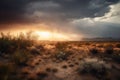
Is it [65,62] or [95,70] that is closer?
[95,70]

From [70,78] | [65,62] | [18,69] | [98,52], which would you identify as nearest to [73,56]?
[65,62]

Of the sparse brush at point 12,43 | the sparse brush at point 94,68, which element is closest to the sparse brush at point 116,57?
the sparse brush at point 94,68

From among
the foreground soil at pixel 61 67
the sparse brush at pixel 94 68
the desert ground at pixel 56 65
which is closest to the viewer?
the foreground soil at pixel 61 67

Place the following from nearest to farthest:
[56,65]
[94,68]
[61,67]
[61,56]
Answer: [94,68]
[61,67]
[56,65]
[61,56]

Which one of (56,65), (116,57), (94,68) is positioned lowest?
(94,68)

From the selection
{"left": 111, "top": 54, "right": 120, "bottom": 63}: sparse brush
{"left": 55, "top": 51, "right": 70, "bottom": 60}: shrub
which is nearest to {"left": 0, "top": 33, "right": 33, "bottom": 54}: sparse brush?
{"left": 55, "top": 51, "right": 70, "bottom": 60}: shrub

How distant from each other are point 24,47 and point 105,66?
8680 millimetres

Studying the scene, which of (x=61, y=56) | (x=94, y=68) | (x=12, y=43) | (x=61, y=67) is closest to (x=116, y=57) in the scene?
(x=94, y=68)

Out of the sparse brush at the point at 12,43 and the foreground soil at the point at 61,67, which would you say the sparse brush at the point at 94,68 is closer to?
the foreground soil at the point at 61,67

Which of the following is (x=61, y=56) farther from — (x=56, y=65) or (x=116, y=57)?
(x=116, y=57)

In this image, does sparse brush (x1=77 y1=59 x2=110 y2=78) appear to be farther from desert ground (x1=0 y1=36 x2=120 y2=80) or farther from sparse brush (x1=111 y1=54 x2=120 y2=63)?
sparse brush (x1=111 y1=54 x2=120 y2=63)

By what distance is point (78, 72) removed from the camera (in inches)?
516

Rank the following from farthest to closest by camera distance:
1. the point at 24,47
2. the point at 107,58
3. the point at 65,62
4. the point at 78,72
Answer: the point at 24,47, the point at 107,58, the point at 65,62, the point at 78,72

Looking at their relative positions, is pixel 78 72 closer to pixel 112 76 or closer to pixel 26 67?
pixel 112 76
